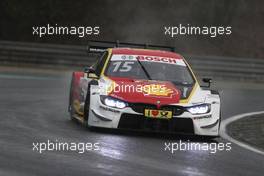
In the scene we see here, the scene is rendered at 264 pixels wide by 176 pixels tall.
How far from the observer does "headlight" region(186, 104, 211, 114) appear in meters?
12.3

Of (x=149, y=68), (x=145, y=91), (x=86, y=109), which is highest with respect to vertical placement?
(x=149, y=68)

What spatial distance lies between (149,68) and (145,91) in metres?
1.27

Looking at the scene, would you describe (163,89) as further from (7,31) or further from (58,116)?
(7,31)

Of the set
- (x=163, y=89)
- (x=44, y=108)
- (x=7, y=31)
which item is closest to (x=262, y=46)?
(x=7, y=31)

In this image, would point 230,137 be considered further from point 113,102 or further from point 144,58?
point 113,102

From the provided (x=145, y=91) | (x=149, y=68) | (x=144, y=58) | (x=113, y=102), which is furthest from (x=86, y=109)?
(x=144, y=58)

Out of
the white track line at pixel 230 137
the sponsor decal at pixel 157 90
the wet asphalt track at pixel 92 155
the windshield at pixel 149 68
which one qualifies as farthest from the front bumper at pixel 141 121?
the windshield at pixel 149 68

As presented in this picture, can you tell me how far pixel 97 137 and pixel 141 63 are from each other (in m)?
2.37

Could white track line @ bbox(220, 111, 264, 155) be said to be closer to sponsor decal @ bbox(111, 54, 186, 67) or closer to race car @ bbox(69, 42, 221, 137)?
race car @ bbox(69, 42, 221, 137)

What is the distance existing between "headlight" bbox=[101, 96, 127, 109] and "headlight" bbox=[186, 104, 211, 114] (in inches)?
37.5

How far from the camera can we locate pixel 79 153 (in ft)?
33.0

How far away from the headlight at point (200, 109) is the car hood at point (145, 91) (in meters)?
0.24

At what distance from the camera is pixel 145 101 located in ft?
39.8

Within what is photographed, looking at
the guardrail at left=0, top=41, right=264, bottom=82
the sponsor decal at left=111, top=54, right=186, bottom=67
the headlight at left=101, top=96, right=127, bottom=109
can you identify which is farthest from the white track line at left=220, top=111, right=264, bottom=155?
the guardrail at left=0, top=41, right=264, bottom=82
